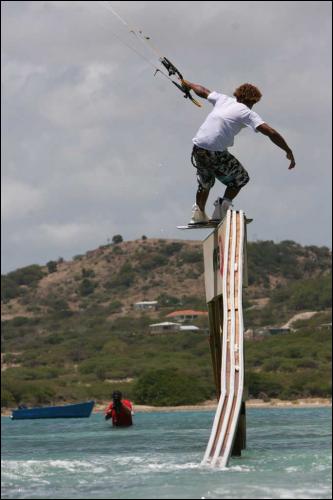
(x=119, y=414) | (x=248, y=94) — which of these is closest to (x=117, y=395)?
(x=119, y=414)

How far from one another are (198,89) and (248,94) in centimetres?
68

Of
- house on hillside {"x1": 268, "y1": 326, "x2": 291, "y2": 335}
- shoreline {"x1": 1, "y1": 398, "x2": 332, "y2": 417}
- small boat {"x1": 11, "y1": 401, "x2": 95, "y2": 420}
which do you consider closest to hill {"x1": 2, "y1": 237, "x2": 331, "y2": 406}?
shoreline {"x1": 1, "y1": 398, "x2": 332, "y2": 417}

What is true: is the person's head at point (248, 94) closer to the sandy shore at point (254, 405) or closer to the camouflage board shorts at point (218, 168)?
the camouflage board shorts at point (218, 168)

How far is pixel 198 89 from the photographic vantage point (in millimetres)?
12195

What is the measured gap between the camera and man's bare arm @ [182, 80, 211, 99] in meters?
12.1

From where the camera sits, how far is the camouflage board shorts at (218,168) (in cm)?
1212

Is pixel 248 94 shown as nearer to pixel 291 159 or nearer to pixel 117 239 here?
pixel 291 159

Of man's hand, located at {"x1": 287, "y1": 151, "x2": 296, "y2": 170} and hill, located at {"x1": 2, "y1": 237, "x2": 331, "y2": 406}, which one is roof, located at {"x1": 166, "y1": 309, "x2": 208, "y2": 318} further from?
man's hand, located at {"x1": 287, "y1": 151, "x2": 296, "y2": 170}

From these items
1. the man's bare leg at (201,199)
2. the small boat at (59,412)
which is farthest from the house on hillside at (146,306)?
the man's bare leg at (201,199)

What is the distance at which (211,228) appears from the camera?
13.0 m

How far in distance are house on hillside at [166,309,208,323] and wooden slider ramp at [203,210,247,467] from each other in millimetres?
115776

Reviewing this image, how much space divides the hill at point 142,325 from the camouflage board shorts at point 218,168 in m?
77.2

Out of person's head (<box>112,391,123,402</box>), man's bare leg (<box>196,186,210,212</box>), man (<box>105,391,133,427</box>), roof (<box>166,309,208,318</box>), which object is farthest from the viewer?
roof (<box>166,309,208,318</box>)

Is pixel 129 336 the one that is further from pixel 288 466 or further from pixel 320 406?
pixel 288 466
